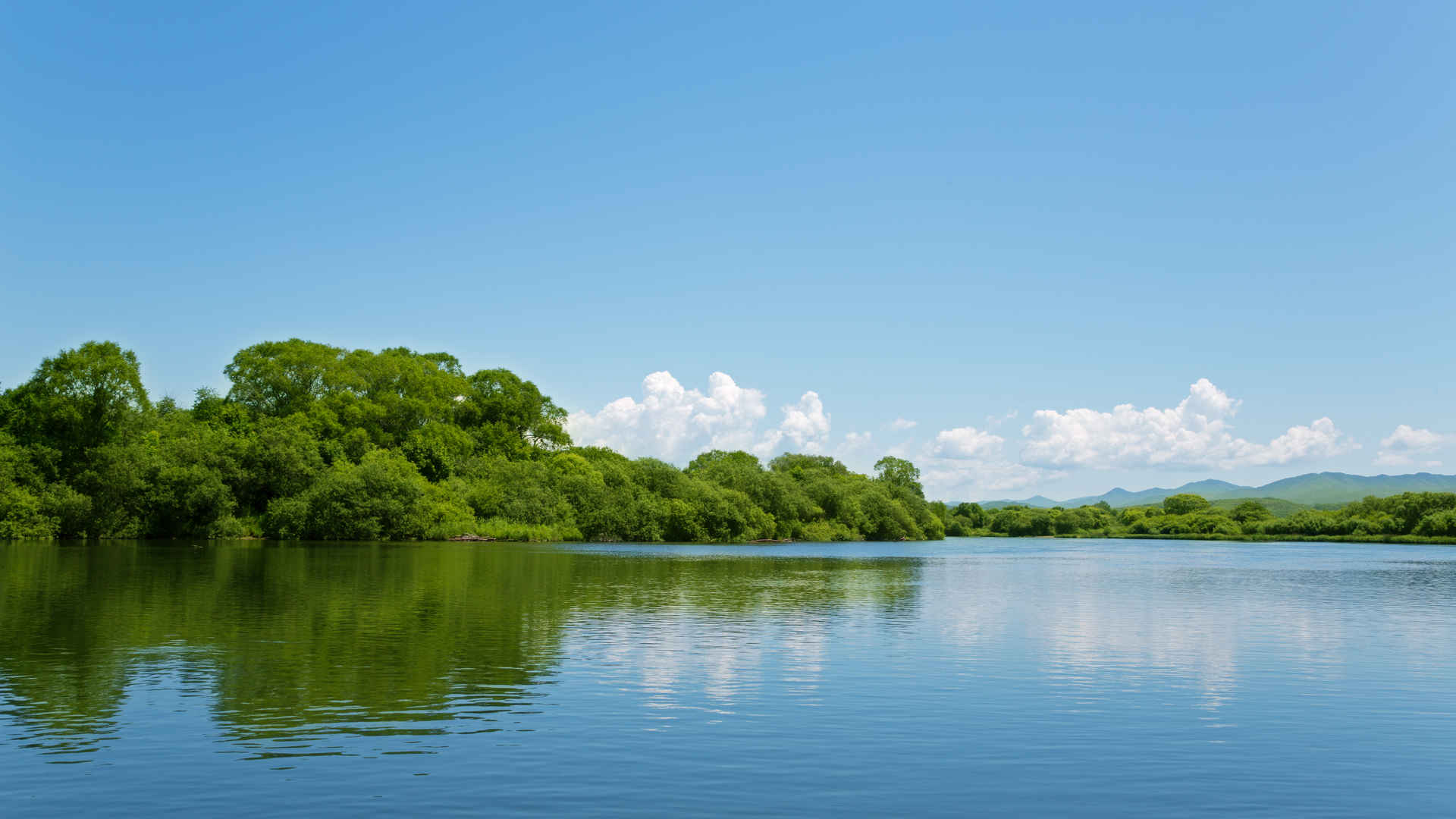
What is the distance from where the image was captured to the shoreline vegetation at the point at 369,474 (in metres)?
87.8

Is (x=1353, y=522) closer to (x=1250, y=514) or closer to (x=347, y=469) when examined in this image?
(x=1250, y=514)

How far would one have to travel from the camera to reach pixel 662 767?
13305mm

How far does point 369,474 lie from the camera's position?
94.3 meters

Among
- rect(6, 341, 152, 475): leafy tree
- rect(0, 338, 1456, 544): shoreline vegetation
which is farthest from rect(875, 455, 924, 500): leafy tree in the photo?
rect(6, 341, 152, 475): leafy tree

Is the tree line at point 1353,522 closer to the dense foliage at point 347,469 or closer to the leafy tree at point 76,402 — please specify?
the dense foliage at point 347,469

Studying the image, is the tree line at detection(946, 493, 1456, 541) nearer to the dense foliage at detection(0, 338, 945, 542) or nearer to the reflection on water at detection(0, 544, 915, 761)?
the dense foliage at detection(0, 338, 945, 542)

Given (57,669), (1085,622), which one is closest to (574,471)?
(1085,622)

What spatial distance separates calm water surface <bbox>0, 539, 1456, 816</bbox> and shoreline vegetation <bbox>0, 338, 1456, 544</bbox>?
5526cm

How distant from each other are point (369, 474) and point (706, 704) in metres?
83.7

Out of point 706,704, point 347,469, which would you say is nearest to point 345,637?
point 706,704

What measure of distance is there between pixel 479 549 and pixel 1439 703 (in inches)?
2819

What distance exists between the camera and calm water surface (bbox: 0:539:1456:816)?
1224cm

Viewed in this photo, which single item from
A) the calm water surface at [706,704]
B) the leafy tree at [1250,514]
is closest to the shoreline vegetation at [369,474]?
the leafy tree at [1250,514]

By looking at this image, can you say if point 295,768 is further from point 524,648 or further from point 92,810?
point 524,648
